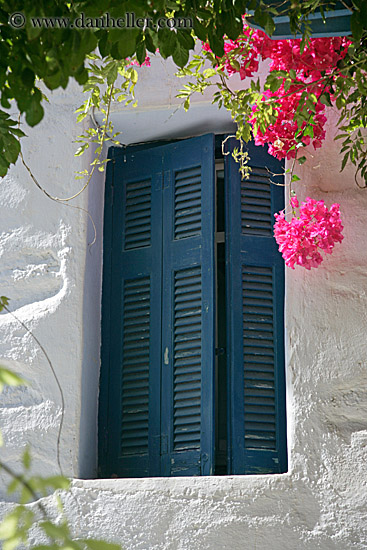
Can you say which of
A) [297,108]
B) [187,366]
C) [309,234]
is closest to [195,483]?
[187,366]

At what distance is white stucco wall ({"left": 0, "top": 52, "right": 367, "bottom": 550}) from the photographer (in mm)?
3602

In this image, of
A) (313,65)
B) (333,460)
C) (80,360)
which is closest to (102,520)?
(80,360)

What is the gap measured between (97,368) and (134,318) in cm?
30

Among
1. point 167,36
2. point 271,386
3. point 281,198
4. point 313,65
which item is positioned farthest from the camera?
point 281,198

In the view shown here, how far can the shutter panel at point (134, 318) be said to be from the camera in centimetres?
402

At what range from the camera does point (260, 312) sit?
4.03 meters

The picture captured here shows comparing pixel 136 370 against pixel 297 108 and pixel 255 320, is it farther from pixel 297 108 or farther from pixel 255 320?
pixel 297 108

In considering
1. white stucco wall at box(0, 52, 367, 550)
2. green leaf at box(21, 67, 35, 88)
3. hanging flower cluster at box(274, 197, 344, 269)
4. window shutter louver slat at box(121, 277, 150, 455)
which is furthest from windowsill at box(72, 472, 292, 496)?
green leaf at box(21, 67, 35, 88)

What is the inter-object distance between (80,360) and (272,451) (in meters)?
0.98

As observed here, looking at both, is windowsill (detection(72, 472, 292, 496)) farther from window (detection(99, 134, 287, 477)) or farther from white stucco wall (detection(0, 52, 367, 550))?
window (detection(99, 134, 287, 477))

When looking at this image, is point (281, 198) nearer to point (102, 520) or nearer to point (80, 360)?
point (80, 360)

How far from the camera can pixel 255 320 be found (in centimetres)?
402

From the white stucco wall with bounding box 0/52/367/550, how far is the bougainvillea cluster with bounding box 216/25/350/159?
40cm

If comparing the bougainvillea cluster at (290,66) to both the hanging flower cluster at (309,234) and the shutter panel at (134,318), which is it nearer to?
the hanging flower cluster at (309,234)
